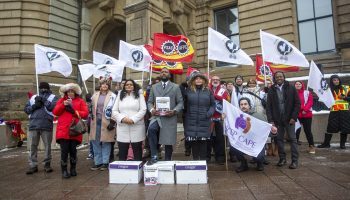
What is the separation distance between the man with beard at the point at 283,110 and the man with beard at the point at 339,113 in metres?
3.31

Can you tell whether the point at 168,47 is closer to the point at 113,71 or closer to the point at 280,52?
the point at 113,71

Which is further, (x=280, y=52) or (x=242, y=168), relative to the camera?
(x=280, y=52)

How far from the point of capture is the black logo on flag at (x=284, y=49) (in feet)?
24.1

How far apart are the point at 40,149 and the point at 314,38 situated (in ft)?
49.9

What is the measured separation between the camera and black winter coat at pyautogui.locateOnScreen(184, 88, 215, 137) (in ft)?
19.2

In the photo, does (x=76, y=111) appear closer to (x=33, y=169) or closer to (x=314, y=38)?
(x=33, y=169)

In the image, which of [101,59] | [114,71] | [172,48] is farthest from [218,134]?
[101,59]

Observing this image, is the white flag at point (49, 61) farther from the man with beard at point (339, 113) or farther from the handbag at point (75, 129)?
the man with beard at point (339, 113)

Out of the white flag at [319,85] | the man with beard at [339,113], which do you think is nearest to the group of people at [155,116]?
the white flag at [319,85]

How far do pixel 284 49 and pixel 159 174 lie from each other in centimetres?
451

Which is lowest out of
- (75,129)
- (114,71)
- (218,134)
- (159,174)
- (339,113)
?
(159,174)

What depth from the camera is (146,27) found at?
1573cm

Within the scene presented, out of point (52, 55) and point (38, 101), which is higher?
point (52, 55)

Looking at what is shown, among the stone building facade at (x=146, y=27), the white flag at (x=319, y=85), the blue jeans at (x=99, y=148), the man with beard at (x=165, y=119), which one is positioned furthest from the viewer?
the stone building facade at (x=146, y=27)
